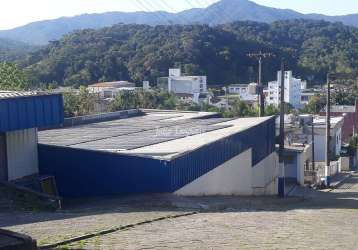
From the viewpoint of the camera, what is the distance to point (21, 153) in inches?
704

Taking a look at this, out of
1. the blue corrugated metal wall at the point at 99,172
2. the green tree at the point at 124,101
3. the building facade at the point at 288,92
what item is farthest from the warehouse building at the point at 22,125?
the building facade at the point at 288,92

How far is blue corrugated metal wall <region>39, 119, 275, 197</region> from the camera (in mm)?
17109

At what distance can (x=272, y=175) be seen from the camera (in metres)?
33.0

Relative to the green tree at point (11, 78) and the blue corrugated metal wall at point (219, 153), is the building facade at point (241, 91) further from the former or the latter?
the blue corrugated metal wall at point (219, 153)

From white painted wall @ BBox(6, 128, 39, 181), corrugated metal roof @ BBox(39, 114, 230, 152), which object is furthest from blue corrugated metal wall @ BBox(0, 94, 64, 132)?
corrugated metal roof @ BBox(39, 114, 230, 152)

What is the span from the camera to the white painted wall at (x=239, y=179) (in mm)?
20125

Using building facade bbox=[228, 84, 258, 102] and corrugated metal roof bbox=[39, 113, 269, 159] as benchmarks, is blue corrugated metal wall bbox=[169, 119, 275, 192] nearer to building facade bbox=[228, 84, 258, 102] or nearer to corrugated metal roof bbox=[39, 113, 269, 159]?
corrugated metal roof bbox=[39, 113, 269, 159]

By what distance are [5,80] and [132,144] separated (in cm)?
2449

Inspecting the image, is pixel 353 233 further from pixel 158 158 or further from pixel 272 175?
pixel 272 175

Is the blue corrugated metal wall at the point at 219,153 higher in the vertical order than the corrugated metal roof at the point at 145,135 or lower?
lower

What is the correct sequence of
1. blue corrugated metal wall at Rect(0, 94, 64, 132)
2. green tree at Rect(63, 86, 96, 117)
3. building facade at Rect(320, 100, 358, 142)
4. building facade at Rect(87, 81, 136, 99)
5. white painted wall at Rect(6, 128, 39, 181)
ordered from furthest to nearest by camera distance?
building facade at Rect(87, 81, 136, 99) → building facade at Rect(320, 100, 358, 142) → green tree at Rect(63, 86, 96, 117) → white painted wall at Rect(6, 128, 39, 181) → blue corrugated metal wall at Rect(0, 94, 64, 132)

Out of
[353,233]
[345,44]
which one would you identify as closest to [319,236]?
[353,233]

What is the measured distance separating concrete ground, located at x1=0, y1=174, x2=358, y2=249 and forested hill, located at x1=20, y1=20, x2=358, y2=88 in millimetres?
61920

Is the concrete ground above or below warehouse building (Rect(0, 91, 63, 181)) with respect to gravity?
below
